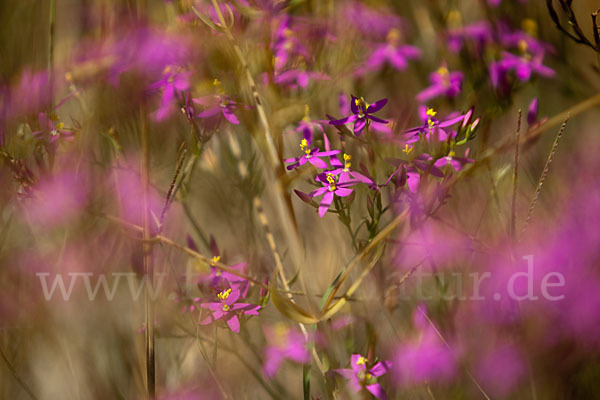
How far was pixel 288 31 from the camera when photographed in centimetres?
78

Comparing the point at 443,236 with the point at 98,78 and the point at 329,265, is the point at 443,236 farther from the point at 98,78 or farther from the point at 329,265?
the point at 98,78

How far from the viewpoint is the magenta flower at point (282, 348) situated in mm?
644

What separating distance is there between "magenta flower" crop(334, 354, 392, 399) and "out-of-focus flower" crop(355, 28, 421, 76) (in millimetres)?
540

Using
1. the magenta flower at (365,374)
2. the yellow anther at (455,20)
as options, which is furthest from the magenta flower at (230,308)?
the yellow anther at (455,20)

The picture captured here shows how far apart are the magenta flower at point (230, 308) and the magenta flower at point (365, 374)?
0.37 ft

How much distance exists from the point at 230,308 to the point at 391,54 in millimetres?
607

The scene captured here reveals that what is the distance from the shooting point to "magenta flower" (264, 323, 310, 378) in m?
0.64

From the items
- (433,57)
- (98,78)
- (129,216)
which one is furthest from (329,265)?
(433,57)

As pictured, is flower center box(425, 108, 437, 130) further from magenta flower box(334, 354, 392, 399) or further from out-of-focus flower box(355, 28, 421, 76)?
out-of-focus flower box(355, 28, 421, 76)

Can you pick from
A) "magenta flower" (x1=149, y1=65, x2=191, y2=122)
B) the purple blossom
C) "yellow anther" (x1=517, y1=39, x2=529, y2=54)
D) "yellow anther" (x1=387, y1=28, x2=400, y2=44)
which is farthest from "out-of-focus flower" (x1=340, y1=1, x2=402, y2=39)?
"magenta flower" (x1=149, y1=65, x2=191, y2=122)

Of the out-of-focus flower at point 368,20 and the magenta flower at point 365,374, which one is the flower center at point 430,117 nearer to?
the magenta flower at point 365,374

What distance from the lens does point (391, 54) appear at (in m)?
0.95

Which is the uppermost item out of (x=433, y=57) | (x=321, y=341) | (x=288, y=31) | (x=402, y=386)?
(x=288, y=31)

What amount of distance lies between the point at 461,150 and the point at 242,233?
1.38ft
